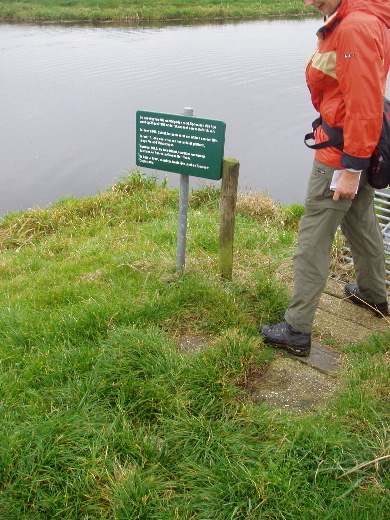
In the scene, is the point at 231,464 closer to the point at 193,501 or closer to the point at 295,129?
the point at 193,501

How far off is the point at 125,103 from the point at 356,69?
10.5 m

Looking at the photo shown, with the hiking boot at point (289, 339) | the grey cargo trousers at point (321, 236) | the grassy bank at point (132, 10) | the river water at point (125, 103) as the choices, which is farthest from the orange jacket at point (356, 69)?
the grassy bank at point (132, 10)

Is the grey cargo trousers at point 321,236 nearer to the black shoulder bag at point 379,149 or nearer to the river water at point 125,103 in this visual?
the black shoulder bag at point 379,149

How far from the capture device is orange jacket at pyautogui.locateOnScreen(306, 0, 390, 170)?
252 cm

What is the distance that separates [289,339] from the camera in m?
3.12

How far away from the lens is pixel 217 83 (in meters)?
14.2

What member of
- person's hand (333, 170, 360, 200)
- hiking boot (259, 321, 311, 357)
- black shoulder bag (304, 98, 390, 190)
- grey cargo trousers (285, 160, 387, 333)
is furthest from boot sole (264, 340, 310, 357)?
black shoulder bag (304, 98, 390, 190)

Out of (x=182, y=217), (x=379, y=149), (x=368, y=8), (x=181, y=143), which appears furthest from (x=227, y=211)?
(x=368, y=8)

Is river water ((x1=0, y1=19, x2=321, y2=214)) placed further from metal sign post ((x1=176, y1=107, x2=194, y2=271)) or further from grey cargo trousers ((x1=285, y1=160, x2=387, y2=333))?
grey cargo trousers ((x1=285, y1=160, x2=387, y2=333))

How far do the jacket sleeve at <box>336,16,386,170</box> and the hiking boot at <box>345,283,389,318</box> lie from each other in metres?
1.31

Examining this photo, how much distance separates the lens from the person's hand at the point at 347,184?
276 centimetres

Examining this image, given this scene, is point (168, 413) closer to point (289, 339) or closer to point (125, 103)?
point (289, 339)

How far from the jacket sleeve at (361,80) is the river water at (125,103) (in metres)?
5.43

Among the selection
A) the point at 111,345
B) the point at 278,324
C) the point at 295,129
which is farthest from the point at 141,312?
the point at 295,129
